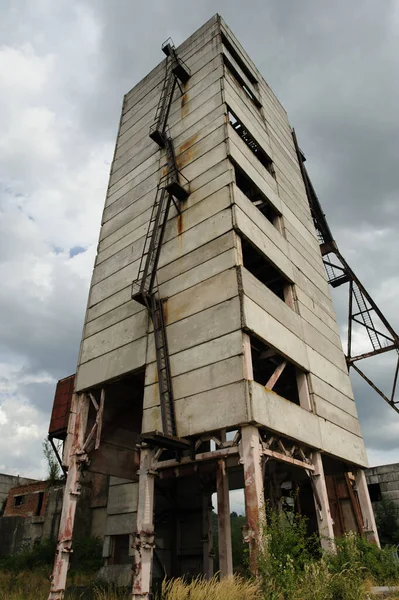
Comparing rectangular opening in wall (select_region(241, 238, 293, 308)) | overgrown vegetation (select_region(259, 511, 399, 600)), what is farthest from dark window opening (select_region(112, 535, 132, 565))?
rectangular opening in wall (select_region(241, 238, 293, 308))

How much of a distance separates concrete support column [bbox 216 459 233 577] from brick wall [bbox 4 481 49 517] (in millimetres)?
16591

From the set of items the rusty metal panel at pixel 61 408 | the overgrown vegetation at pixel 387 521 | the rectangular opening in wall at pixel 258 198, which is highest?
the rectangular opening in wall at pixel 258 198

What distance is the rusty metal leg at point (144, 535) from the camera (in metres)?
10.2

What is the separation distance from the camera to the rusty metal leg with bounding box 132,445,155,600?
401 inches

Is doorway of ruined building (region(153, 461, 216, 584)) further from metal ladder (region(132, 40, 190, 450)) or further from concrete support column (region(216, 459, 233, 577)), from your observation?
metal ladder (region(132, 40, 190, 450))

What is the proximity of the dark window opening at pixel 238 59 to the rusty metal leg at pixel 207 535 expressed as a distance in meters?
20.8

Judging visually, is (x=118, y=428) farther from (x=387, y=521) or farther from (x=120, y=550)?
(x=387, y=521)

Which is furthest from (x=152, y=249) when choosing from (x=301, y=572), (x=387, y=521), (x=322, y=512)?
(x=387, y=521)

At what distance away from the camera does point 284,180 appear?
68.4ft

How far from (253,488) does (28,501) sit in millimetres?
22133

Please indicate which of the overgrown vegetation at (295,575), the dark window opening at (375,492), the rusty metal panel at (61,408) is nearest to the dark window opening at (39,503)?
the rusty metal panel at (61,408)

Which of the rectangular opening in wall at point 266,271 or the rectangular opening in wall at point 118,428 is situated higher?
the rectangular opening in wall at point 266,271

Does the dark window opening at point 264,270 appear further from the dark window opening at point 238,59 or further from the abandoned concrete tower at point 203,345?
the dark window opening at point 238,59

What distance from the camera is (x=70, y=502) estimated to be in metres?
12.8
